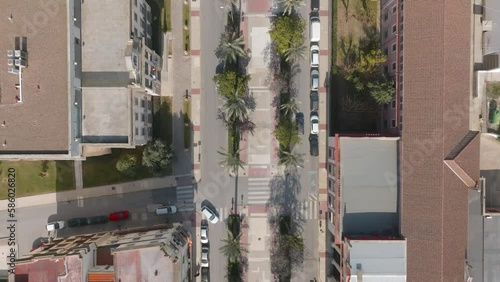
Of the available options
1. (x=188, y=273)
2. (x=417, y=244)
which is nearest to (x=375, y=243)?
(x=417, y=244)

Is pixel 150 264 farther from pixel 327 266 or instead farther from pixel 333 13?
pixel 333 13

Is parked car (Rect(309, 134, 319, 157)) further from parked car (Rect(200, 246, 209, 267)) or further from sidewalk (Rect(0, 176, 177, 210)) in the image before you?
parked car (Rect(200, 246, 209, 267))

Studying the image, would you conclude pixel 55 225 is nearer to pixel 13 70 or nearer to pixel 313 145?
pixel 13 70

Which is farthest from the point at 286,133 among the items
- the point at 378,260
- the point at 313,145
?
the point at 378,260

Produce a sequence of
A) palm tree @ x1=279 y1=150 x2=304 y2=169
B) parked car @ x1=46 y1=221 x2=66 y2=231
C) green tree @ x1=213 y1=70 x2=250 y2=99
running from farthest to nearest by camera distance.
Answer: parked car @ x1=46 y1=221 x2=66 y2=231 < palm tree @ x1=279 y1=150 x2=304 y2=169 < green tree @ x1=213 y1=70 x2=250 y2=99

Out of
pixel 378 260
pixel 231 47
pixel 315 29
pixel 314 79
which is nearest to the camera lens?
pixel 378 260

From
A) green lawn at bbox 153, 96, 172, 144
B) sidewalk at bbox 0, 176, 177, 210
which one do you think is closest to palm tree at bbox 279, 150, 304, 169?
sidewalk at bbox 0, 176, 177, 210
